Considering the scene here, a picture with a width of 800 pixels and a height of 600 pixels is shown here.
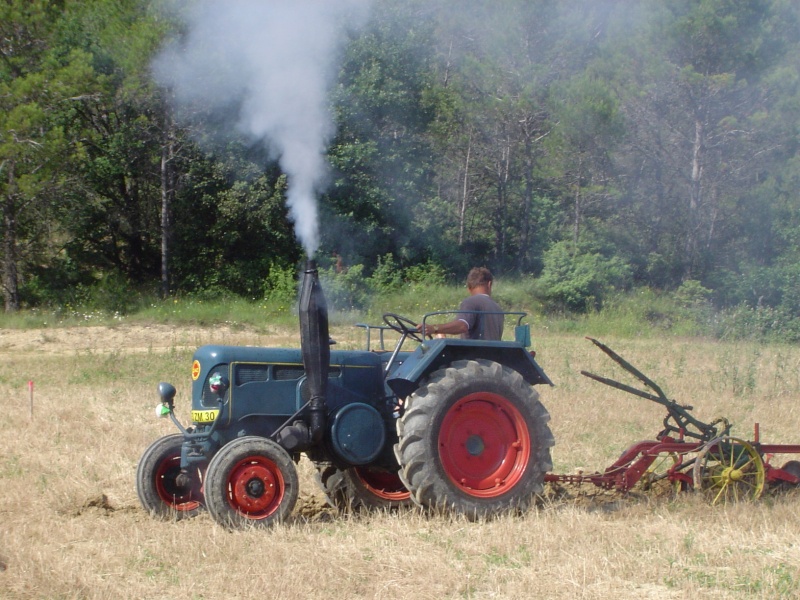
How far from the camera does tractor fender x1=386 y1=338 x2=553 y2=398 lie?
6.77 metres

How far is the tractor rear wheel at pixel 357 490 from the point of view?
7.25 meters

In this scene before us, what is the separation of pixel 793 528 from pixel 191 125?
17.4 metres

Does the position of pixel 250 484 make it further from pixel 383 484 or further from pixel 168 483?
pixel 383 484

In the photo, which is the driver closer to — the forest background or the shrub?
the forest background

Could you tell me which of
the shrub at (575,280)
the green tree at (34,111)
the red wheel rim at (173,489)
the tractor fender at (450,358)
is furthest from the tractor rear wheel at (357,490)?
the shrub at (575,280)

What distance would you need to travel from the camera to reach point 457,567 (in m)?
5.38

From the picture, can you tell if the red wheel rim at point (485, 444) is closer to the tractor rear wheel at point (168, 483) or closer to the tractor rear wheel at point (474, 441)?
the tractor rear wheel at point (474, 441)

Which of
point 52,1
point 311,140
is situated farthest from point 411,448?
point 52,1

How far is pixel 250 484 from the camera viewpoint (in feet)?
20.6

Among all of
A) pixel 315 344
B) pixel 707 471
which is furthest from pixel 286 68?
pixel 707 471

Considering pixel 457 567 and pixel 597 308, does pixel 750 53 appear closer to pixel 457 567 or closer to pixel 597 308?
pixel 597 308

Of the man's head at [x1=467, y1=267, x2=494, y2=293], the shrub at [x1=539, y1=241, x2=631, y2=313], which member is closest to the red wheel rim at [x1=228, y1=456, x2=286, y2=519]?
the man's head at [x1=467, y1=267, x2=494, y2=293]

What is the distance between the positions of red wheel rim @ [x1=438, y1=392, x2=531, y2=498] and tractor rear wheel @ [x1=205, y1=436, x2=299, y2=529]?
3.81 ft

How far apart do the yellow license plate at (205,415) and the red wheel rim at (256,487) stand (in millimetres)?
445
